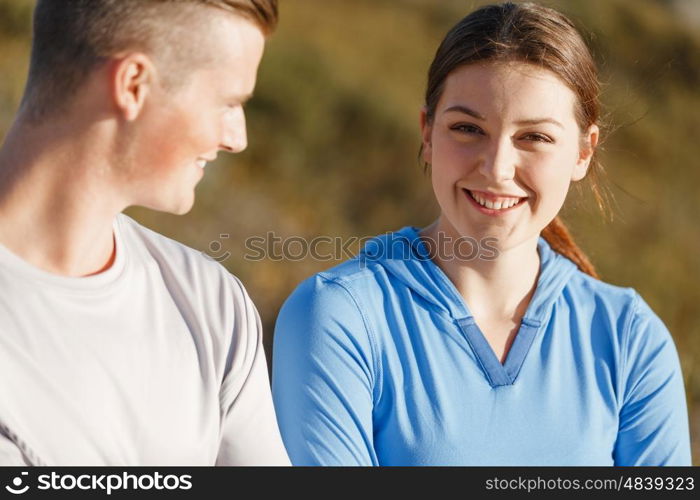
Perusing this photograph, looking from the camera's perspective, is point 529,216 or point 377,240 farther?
point 377,240

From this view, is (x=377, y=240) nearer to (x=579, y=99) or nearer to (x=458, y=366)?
(x=458, y=366)

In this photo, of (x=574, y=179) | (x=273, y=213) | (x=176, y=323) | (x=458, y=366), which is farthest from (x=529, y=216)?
(x=273, y=213)

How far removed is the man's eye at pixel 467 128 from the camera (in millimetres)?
2383

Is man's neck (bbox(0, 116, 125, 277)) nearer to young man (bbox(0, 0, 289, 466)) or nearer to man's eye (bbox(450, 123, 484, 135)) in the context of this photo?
young man (bbox(0, 0, 289, 466))

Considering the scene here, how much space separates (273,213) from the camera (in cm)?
753

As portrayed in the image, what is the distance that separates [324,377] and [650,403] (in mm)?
787

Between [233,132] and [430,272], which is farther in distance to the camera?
[430,272]

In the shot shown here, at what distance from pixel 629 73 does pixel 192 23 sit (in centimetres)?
819

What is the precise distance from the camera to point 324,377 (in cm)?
231

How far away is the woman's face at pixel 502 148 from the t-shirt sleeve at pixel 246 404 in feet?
2.17

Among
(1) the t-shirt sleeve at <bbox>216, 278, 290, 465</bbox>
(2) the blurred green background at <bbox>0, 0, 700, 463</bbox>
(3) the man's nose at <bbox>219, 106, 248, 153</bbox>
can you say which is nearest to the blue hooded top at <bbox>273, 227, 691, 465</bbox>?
(1) the t-shirt sleeve at <bbox>216, 278, 290, 465</bbox>

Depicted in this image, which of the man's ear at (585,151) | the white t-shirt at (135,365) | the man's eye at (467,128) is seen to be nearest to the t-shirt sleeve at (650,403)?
the man's ear at (585,151)

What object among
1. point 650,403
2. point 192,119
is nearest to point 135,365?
point 192,119

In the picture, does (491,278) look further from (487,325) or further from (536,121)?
(536,121)
